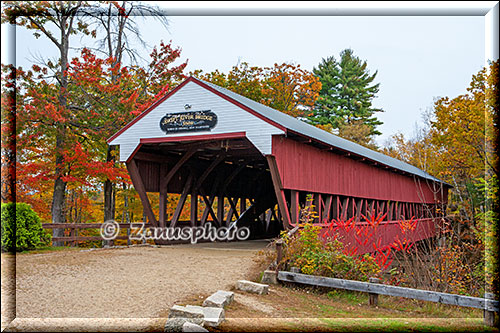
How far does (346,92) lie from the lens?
45250mm

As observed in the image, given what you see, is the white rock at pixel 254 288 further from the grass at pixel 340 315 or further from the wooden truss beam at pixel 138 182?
the wooden truss beam at pixel 138 182

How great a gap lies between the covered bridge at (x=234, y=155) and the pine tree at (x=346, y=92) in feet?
73.2

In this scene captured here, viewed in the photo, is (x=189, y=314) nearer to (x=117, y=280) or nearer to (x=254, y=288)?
(x=254, y=288)

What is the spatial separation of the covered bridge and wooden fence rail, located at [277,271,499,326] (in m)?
2.99

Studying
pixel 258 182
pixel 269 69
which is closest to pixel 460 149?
pixel 258 182

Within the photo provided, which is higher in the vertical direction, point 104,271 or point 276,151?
point 276,151

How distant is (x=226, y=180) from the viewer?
2059 centimetres

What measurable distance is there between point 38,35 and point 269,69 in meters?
16.1

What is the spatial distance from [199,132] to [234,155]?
11.6 feet

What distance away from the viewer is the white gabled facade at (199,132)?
13.3 metres

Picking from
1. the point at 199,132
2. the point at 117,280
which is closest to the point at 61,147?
the point at 199,132

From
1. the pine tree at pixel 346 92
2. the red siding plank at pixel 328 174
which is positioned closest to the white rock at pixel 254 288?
the red siding plank at pixel 328 174

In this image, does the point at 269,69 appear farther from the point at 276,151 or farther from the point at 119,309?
the point at 119,309

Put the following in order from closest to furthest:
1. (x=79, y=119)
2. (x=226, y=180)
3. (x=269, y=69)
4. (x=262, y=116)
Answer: (x=262, y=116) < (x=79, y=119) < (x=226, y=180) < (x=269, y=69)
